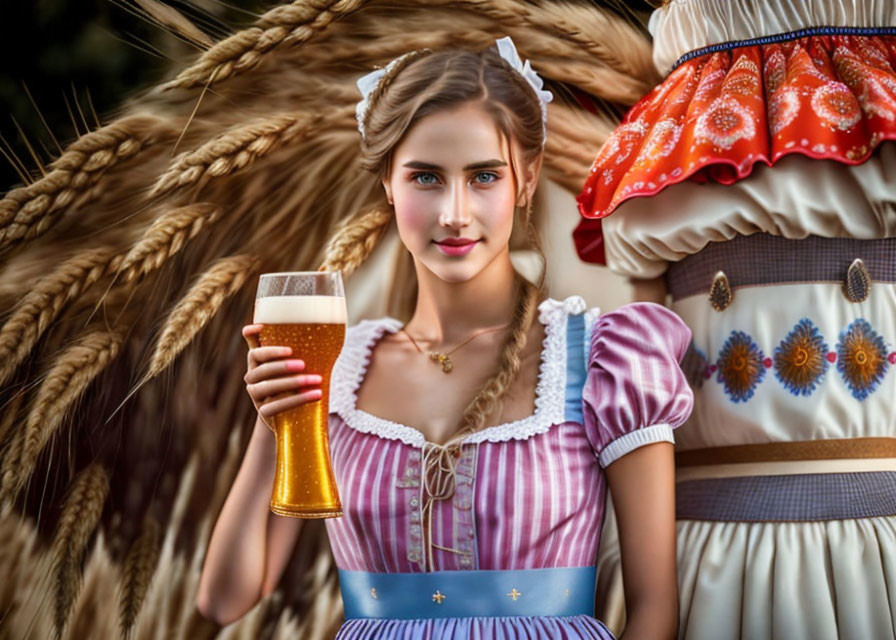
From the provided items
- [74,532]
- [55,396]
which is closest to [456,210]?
[55,396]

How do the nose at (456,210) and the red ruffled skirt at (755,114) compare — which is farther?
the nose at (456,210)

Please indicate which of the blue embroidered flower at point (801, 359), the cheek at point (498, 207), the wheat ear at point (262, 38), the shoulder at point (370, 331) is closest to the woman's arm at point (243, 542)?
the shoulder at point (370, 331)

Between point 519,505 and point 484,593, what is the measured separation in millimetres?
125

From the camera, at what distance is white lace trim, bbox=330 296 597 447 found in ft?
4.89

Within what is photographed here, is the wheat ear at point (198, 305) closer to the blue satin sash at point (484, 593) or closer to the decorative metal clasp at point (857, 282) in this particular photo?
the blue satin sash at point (484, 593)

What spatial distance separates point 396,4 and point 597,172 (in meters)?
0.54

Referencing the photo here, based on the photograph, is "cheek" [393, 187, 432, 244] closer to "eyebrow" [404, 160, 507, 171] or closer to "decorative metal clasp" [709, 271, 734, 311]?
"eyebrow" [404, 160, 507, 171]

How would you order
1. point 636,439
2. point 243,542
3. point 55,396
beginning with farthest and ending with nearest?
point 55,396 < point 243,542 < point 636,439

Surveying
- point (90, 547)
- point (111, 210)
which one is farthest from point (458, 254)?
point (90, 547)

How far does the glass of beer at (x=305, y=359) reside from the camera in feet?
4.37

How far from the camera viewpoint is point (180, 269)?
1.84 meters

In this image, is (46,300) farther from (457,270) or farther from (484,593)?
(484,593)

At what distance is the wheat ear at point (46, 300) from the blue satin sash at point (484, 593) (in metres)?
0.67

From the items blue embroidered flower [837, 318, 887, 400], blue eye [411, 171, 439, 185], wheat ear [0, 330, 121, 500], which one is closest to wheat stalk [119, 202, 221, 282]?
wheat ear [0, 330, 121, 500]
